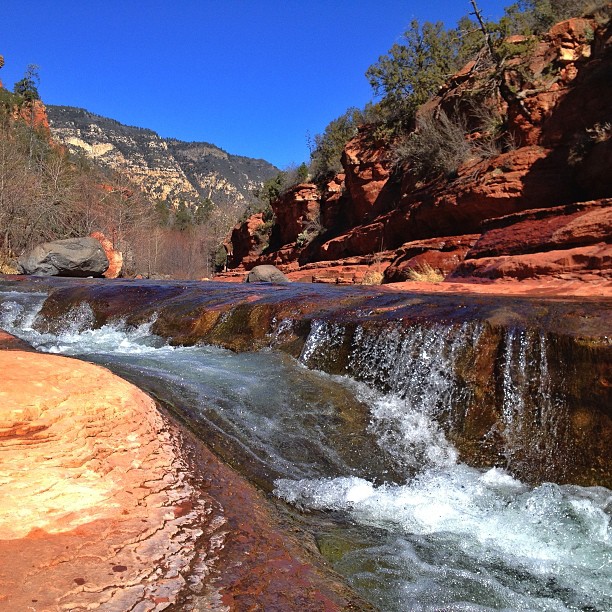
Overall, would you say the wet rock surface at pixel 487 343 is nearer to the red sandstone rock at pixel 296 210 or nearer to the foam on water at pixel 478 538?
the foam on water at pixel 478 538

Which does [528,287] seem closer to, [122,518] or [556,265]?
[556,265]

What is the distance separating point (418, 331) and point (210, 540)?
380 centimetres

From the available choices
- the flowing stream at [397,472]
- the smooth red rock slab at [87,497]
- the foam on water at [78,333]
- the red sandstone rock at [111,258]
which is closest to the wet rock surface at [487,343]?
the flowing stream at [397,472]

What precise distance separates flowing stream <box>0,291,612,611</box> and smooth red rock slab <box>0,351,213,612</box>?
2.45ft

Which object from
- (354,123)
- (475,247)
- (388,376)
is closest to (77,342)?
(388,376)

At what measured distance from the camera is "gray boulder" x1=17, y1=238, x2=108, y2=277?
16969mm

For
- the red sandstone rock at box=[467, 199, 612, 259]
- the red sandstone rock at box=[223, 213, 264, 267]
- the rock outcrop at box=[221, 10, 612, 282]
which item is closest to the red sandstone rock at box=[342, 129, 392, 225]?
the rock outcrop at box=[221, 10, 612, 282]

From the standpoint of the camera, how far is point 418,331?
5.29m

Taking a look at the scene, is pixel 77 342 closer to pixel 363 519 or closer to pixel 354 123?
pixel 363 519

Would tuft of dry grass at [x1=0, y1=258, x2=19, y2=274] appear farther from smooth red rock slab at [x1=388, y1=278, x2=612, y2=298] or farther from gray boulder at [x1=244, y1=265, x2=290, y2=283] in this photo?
smooth red rock slab at [x1=388, y1=278, x2=612, y2=298]

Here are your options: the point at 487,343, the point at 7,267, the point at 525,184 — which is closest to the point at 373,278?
the point at 525,184

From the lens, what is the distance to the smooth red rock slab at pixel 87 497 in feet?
4.80

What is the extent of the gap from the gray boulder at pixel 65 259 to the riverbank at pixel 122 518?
1596 centimetres

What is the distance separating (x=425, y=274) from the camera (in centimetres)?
1147
